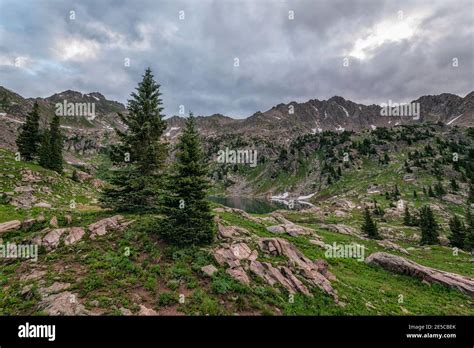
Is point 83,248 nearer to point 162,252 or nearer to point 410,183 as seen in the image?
point 162,252

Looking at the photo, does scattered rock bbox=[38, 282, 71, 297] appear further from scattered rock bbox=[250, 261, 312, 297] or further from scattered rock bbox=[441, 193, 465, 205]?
scattered rock bbox=[441, 193, 465, 205]

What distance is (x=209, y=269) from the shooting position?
1802cm

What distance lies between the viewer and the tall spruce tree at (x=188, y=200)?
2088 centimetres

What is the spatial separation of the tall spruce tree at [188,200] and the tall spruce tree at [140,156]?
692cm

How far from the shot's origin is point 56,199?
127ft

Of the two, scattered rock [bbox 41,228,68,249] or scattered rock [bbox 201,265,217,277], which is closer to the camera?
scattered rock [bbox 201,265,217,277]

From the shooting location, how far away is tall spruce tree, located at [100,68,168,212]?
28375 mm

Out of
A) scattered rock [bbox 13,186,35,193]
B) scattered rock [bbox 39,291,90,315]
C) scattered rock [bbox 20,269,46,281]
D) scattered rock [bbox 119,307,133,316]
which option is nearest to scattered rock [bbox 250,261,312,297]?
scattered rock [bbox 119,307,133,316]

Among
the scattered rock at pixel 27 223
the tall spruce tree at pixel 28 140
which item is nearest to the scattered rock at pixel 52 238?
the scattered rock at pixel 27 223

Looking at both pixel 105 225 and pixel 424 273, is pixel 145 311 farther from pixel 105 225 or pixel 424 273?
pixel 424 273

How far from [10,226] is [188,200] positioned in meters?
16.5

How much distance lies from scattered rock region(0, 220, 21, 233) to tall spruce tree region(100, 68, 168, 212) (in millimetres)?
7766

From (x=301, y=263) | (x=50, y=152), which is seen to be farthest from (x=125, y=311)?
(x=50, y=152)
